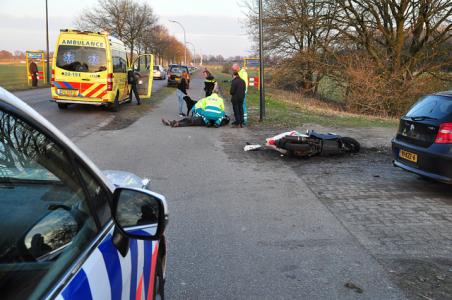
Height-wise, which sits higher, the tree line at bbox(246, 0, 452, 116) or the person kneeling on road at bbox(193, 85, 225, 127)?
the tree line at bbox(246, 0, 452, 116)

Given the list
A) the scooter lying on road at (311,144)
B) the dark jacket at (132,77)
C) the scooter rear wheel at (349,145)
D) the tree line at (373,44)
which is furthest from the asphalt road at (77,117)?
the tree line at (373,44)

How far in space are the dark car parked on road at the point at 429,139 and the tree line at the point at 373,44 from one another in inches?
541

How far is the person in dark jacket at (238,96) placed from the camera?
13.1 metres

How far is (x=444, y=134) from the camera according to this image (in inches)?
231

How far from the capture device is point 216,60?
127938 mm

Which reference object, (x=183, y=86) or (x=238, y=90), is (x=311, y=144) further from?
(x=183, y=86)

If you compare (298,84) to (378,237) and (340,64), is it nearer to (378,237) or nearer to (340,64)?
(340,64)

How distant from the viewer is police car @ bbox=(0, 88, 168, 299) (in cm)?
140

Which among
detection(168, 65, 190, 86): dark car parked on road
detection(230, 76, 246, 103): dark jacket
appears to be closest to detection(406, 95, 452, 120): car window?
detection(230, 76, 246, 103): dark jacket

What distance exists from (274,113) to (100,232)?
48.8ft

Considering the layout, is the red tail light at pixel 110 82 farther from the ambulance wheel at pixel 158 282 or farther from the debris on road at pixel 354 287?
the ambulance wheel at pixel 158 282

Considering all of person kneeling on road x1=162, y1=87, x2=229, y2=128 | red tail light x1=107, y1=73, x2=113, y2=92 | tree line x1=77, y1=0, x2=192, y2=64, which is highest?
tree line x1=77, y1=0, x2=192, y2=64

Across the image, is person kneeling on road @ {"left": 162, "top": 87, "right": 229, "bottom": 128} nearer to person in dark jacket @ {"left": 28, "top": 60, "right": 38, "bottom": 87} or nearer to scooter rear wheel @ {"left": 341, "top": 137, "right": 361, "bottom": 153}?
scooter rear wheel @ {"left": 341, "top": 137, "right": 361, "bottom": 153}

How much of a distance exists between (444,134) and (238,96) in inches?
306
